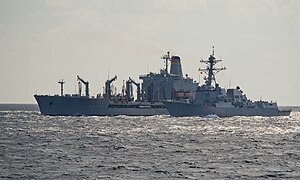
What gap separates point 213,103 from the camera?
125 m

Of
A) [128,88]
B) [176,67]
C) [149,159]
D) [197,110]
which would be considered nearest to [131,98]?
[128,88]

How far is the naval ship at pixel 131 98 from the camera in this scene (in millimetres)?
131125

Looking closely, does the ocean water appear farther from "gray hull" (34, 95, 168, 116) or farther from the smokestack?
the smokestack

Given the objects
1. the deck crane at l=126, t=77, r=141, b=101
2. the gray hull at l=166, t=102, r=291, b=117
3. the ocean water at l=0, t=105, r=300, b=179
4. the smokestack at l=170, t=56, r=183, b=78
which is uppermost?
the smokestack at l=170, t=56, r=183, b=78

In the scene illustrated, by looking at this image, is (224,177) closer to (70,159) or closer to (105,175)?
(105,175)

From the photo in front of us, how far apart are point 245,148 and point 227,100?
257 ft

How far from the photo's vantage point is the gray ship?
124m

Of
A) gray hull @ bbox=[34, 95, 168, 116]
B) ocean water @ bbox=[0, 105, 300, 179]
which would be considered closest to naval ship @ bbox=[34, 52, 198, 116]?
gray hull @ bbox=[34, 95, 168, 116]

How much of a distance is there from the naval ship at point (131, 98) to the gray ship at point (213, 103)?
4.83 m

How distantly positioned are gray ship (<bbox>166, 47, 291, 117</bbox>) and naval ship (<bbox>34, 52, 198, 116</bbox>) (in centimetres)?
483

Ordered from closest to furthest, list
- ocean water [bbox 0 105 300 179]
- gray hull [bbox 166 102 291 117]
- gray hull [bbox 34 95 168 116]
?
ocean water [bbox 0 105 300 179], gray hull [bbox 166 102 291 117], gray hull [bbox 34 95 168 116]

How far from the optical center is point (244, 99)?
445 ft

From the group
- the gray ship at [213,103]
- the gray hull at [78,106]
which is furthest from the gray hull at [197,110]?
the gray hull at [78,106]

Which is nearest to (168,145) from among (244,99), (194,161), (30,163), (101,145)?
(101,145)
